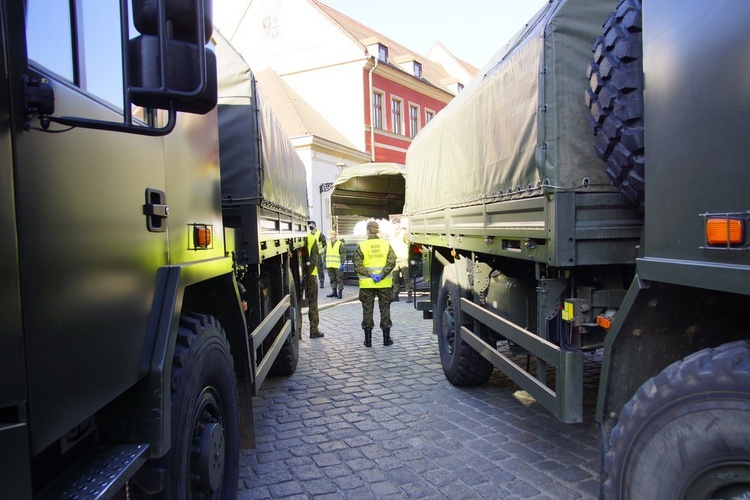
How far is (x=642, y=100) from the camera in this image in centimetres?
239

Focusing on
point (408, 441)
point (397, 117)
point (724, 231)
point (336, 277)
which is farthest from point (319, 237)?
point (397, 117)

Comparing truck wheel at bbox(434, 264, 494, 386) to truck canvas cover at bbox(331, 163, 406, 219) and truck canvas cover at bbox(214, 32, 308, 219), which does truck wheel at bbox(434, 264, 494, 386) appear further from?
truck canvas cover at bbox(331, 163, 406, 219)

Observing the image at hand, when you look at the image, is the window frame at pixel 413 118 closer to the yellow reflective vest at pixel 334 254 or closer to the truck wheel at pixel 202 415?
the yellow reflective vest at pixel 334 254

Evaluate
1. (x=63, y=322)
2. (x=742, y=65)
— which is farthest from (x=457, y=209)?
(x=63, y=322)

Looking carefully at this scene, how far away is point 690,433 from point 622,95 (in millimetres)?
1463

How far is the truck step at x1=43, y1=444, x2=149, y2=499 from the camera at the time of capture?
149 centimetres

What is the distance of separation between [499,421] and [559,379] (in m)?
1.70

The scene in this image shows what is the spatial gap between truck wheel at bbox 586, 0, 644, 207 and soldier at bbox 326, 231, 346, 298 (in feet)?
35.1

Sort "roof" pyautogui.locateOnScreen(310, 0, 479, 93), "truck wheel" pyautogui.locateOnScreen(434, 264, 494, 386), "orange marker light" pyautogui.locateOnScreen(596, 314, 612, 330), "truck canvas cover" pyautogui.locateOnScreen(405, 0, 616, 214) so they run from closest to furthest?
1. "orange marker light" pyautogui.locateOnScreen(596, 314, 612, 330)
2. "truck canvas cover" pyautogui.locateOnScreen(405, 0, 616, 214)
3. "truck wheel" pyautogui.locateOnScreen(434, 264, 494, 386)
4. "roof" pyautogui.locateOnScreen(310, 0, 479, 93)

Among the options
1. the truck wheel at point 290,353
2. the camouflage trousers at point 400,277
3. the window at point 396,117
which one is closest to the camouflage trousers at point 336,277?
the camouflage trousers at point 400,277

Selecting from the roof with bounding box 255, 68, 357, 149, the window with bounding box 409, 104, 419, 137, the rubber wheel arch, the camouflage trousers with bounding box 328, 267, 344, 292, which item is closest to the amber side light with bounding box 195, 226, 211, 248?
the rubber wheel arch

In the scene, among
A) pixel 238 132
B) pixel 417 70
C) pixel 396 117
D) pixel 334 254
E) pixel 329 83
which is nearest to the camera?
pixel 238 132

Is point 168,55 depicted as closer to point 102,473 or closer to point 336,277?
point 102,473

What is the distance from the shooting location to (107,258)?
169cm
